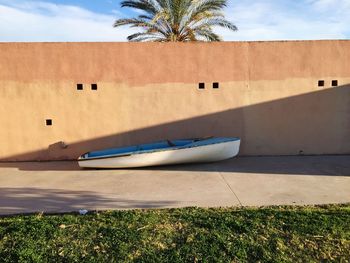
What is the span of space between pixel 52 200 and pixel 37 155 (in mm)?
3503

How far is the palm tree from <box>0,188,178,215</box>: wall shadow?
7973mm

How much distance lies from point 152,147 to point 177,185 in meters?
1.94

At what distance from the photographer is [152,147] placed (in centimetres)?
773

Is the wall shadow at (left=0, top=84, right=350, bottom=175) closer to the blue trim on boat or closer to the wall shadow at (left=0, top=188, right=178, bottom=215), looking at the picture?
the blue trim on boat

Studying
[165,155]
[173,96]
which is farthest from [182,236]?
[173,96]

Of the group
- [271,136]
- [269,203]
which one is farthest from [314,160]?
[269,203]

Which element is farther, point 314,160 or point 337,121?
point 337,121

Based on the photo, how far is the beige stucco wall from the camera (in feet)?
26.6

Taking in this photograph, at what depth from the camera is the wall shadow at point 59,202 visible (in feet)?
15.7

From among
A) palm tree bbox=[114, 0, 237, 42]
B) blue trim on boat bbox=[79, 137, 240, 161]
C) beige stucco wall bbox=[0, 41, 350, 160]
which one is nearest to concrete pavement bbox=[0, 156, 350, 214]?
blue trim on boat bbox=[79, 137, 240, 161]

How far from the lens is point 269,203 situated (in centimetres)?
488

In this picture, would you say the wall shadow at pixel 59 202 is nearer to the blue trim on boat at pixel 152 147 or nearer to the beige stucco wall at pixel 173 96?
the blue trim on boat at pixel 152 147

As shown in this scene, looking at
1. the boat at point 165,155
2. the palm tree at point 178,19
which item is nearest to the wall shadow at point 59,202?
the boat at point 165,155

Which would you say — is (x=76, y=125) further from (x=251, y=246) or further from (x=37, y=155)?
(x=251, y=246)
